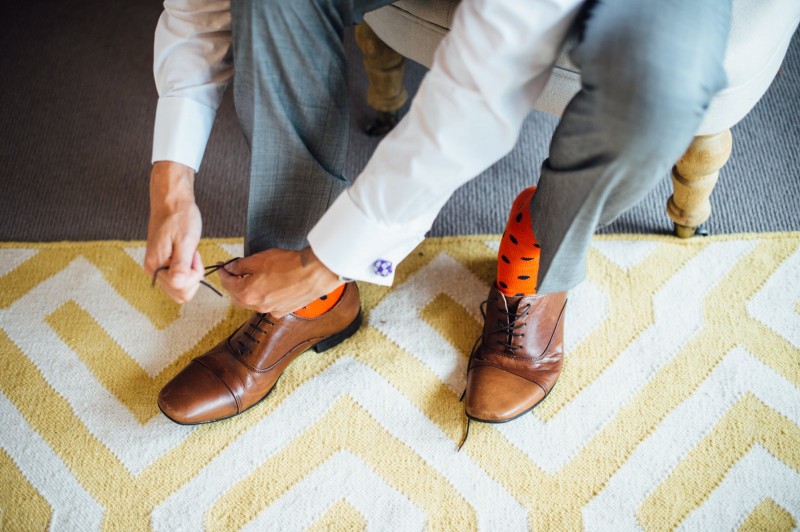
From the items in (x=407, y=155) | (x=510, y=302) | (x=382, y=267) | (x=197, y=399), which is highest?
(x=407, y=155)

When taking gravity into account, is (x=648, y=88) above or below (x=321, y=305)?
above

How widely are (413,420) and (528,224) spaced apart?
0.90ft

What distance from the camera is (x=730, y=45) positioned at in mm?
550

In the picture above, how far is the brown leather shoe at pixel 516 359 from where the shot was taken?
26.3 inches

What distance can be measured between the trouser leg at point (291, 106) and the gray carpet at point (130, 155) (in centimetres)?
28

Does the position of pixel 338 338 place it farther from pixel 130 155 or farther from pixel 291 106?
pixel 130 155

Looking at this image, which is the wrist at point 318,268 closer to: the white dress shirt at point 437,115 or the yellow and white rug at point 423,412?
the white dress shirt at point 437,115

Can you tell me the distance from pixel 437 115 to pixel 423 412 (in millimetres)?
383

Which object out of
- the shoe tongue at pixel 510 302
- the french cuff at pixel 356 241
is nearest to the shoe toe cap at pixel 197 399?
the french cuff at pixel 356 241

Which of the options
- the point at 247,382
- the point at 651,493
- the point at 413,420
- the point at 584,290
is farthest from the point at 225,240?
the point at 651,493

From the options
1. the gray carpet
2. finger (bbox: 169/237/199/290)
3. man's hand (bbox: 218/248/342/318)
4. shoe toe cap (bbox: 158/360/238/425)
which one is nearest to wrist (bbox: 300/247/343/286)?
man's hand (bbox: 218/248/342/318)

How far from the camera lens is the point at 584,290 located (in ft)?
2.58

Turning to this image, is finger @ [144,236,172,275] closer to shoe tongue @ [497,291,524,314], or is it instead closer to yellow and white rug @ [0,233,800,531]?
yellow and white rug @ [0,233,800,531]

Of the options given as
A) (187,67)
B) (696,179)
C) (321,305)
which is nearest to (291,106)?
(187,67)
